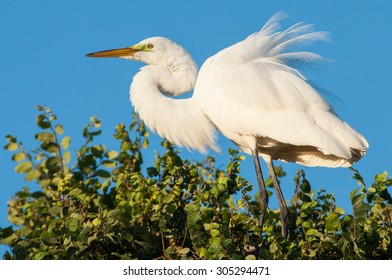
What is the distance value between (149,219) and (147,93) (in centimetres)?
191

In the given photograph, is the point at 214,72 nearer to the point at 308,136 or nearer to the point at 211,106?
the point at 211,106

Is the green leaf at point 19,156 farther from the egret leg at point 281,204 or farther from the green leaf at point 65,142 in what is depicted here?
the egret leg at point 281,204

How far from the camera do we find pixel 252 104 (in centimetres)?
573

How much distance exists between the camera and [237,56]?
19.2 feet

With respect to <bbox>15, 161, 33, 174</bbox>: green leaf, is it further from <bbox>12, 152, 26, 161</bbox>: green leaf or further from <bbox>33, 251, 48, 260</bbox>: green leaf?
<bbox>33, 251, 48, 260</bbox>: green leaf

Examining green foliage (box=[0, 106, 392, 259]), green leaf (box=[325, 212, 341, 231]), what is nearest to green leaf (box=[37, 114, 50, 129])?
green foliage (box=[0, 106, 392, 259])

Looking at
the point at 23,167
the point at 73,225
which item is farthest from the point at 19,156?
the point at 73,225

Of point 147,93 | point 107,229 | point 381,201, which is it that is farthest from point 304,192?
point 147,93

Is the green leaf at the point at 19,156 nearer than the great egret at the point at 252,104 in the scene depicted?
Yes

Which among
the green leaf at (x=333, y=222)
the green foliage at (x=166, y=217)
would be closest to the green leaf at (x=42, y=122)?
the green foliage at (x=166, y=217)

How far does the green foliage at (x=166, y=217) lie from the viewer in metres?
3.92

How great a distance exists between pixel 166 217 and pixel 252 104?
6.15ft

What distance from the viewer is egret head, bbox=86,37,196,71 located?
6.23 m

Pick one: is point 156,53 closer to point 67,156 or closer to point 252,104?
point 252,104
